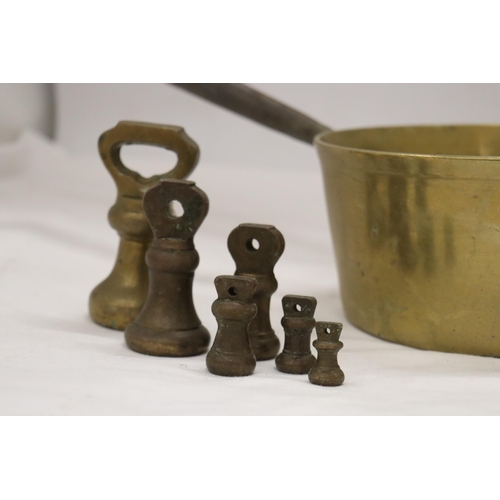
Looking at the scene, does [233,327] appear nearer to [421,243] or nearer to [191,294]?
[191,294]

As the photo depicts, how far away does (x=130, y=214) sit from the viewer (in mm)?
1591

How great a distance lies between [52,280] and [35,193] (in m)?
0.64

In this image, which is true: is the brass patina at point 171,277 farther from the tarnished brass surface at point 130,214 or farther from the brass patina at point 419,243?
the brass patina at point 419,243

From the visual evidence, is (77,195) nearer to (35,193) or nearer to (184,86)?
(35,193)

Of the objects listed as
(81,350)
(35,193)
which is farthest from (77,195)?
(81,350)

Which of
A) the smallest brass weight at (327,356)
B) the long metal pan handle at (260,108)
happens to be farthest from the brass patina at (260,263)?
the long metal pan handle at (260,108)

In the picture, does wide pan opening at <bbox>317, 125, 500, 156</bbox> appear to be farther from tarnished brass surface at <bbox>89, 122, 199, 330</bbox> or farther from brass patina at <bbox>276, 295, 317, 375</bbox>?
brass patina at <bbox>276, 295, 317, 375</bbox>

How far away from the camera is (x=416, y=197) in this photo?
1.51 metres

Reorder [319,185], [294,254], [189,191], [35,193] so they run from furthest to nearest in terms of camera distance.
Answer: [319,185] → [35,193] → [294,254] → [189,191]

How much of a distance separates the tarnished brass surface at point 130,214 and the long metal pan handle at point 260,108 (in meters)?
0.47

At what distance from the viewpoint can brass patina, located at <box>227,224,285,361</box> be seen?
1439mm

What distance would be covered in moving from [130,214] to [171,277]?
19 cm

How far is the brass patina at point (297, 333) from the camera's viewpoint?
140 cm

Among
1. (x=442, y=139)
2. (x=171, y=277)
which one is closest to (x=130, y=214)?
(x=171, y=277)
